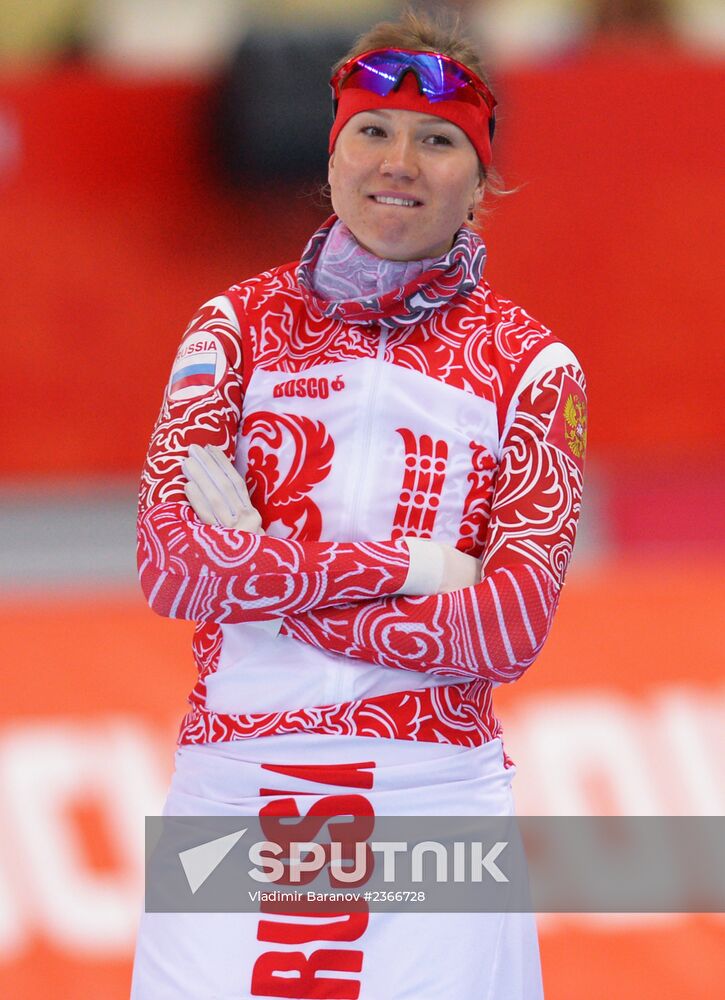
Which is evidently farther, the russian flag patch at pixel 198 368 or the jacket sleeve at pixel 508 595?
the russian flag patch at pixel 198 368

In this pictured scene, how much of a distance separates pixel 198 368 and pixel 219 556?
0.88 feet

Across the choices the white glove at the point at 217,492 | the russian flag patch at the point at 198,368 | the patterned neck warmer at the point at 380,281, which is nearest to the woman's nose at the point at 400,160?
the patterned neck warmer at the point at 380,281

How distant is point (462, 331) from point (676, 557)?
3138 mm

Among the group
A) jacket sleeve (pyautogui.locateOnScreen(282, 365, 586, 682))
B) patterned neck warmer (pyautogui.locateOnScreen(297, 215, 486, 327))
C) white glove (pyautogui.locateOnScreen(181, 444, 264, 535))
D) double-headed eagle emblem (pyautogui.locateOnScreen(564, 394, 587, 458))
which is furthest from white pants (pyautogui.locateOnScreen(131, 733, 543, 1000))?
patterned neck warmer (pyautogui.locateOnScreen(297, 215, 486, 327))

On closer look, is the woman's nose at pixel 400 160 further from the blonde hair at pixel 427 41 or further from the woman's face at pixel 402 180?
the blonde hair at pixel 427 41

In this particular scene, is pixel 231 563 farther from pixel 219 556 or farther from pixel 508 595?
pixel 508 595

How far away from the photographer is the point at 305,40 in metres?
4.61

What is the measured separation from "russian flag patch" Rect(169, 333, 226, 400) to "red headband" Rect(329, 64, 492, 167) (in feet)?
1.08

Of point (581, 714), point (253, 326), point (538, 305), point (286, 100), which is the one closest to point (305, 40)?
point (286, 100)

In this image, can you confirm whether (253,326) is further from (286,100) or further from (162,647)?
(286,100)

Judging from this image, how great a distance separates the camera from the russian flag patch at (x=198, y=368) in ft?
6.27

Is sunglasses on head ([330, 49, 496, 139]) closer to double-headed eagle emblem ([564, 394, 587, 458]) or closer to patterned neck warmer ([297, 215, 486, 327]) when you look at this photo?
patterned neck warmer ([297, 215, 486, 327])

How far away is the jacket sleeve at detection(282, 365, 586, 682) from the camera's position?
179 centimetres

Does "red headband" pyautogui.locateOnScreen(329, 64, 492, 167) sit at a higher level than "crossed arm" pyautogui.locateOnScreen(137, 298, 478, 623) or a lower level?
higher
